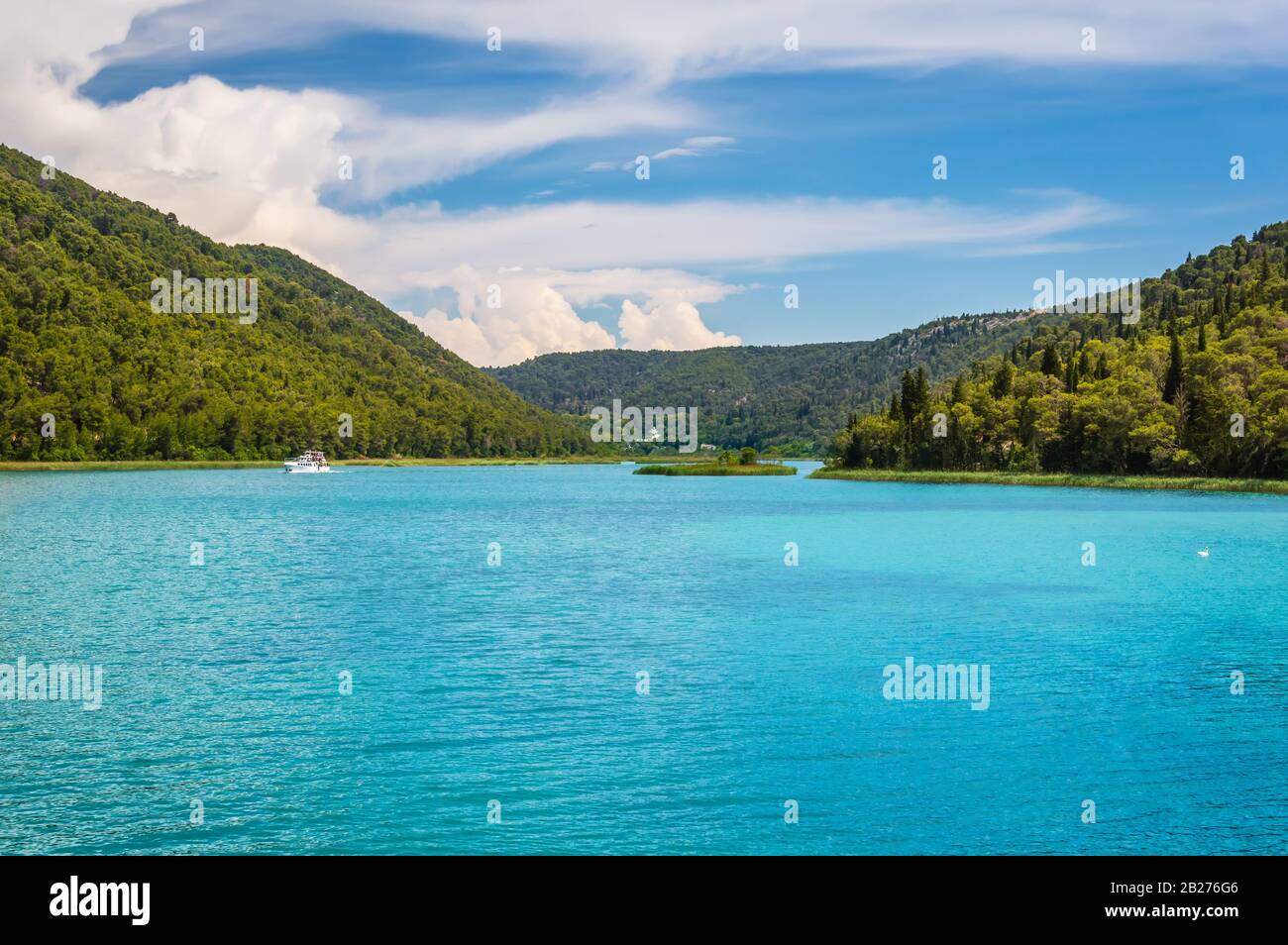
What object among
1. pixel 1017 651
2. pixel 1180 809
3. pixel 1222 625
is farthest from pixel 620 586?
pixel 1180 809

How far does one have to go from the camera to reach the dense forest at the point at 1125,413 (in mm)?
116750

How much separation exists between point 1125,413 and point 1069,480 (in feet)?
33.6

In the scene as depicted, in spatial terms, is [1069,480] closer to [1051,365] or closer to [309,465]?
[1051,365]

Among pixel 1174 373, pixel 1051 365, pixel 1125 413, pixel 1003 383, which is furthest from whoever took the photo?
pixel 1051 365

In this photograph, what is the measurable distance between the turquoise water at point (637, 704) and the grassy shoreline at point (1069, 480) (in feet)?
202

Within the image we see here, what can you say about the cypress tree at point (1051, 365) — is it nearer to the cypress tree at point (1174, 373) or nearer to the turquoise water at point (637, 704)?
the cypress tree at point (1174, 373)

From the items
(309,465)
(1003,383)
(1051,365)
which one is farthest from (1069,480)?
(309,465)

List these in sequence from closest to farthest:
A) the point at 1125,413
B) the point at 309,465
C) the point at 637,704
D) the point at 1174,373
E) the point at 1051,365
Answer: the point at 637,704 → the point at 1125,413 → the point at 1174,373 → the point at 1051,365 → the point at 309,465

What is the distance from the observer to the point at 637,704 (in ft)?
75.9

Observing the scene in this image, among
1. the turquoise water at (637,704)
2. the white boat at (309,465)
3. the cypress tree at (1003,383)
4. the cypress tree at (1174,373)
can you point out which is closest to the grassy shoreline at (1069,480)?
the cypress tree at (1174,373)

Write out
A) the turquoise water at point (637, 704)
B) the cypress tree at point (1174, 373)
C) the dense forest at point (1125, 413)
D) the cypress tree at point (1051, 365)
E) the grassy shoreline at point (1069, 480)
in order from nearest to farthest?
1. the turquoise water at point (637, 704)
2. the grassy shoreline at point (1069, 480)
3. the dense forest at point (1125, 413)
4. the cypress tree at point (1174, 373)
5. the cypress tree at point (1051, 365)

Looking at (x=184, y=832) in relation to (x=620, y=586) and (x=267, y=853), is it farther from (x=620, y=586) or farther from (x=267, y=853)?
(x=620, y=586)

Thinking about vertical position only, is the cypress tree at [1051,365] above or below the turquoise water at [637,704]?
above

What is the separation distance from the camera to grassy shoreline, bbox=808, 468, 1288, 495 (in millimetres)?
108938
